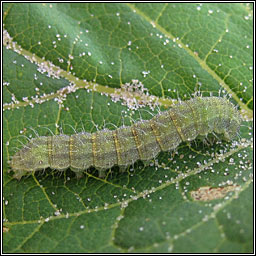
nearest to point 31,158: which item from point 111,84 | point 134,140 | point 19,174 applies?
point 19,174

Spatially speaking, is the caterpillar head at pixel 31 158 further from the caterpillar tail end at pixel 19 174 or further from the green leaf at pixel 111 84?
the green leaf at pixel 111 84

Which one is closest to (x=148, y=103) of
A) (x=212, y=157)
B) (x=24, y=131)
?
(x=212, y=157)

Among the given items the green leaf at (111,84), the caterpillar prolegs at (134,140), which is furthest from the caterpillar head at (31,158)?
the green leaf at (111,84)

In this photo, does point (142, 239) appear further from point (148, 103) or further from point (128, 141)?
point (148, 103)

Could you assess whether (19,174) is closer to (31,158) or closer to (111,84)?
(31,158)

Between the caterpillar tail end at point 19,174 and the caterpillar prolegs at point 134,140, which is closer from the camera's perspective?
the caterpillar prolegs at point 134,140
